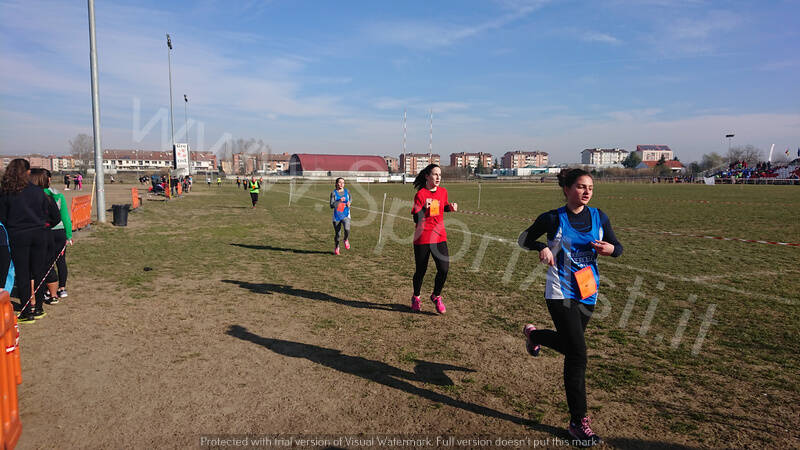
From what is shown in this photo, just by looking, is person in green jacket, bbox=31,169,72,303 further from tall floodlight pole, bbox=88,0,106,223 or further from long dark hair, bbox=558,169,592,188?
tall floodlight pole, bbox=88,0,106,223

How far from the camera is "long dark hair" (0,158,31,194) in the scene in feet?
18.0

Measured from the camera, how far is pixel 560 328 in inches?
137

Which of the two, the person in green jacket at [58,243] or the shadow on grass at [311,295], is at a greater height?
the person in green jacket at [58,243]

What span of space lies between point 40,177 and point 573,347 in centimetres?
680

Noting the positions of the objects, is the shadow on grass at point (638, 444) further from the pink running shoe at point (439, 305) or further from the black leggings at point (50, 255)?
the black leggings at point (50, 255)

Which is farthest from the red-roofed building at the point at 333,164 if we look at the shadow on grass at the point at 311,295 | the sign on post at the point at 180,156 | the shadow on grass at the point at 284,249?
the shadow on grass at the point at 311,295

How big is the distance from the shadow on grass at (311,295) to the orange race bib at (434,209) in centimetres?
145

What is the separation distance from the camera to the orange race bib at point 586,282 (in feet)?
11.5

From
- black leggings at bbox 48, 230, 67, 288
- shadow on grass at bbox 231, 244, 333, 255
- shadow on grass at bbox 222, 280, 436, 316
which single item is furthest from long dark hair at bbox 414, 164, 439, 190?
shadow on grass at bbox 231, 244, 333, 255

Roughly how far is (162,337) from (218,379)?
1.58 metres

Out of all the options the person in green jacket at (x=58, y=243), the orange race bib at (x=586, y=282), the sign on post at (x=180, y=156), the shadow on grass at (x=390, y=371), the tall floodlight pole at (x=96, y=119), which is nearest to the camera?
the orange race bib at (x=586, y=282)

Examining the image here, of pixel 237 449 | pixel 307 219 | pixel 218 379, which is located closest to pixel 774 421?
pixel 237 449

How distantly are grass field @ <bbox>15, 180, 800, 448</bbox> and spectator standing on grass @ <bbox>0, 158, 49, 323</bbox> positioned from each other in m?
0.63

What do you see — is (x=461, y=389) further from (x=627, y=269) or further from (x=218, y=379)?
(x=627, y=269)
